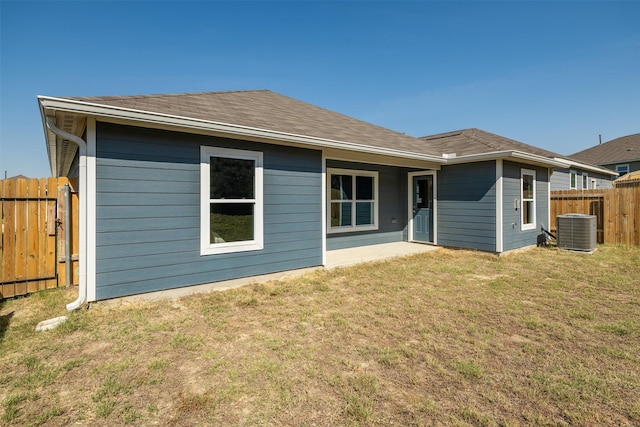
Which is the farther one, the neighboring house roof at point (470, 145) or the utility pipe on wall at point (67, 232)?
the neighboring house roof at point (470, 145)

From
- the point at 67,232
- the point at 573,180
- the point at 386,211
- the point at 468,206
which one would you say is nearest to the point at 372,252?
the point at 386,211

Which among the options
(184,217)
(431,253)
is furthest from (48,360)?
(431,253)

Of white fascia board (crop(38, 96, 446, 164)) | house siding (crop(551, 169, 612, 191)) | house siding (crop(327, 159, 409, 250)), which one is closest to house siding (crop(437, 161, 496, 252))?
house siding (crop(327, 159, 409, 250))

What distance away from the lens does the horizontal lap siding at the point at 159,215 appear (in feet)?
13.5

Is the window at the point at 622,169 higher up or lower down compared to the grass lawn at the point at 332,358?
higher up

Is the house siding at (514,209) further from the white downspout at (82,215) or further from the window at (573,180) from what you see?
the white downspout at (82,215)

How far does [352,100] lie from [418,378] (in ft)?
49.4

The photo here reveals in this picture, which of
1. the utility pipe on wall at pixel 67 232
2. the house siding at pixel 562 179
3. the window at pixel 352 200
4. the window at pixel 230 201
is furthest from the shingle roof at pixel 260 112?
the house siding at pixel 562 179

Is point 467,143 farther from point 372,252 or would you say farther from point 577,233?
point 372,252

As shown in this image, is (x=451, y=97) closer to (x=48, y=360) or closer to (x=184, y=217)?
(x=184, y=217)

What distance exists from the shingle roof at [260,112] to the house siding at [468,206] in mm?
992

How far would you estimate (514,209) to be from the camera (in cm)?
838

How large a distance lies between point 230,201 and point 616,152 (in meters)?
31.1

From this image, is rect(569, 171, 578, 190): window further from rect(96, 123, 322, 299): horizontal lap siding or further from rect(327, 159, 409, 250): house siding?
rect(96, 123, 322, 299): horizontal lap siding
